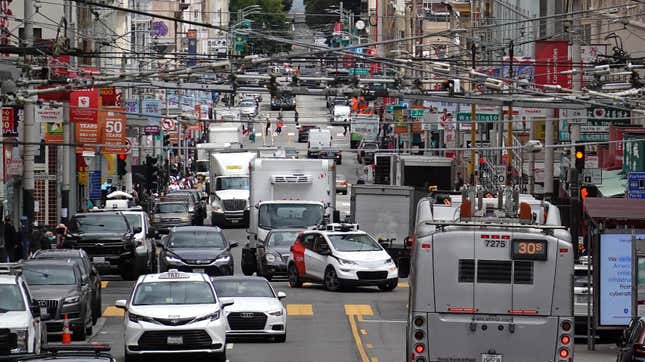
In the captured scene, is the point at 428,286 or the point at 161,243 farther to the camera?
the point at 161,243

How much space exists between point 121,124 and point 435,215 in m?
34.4

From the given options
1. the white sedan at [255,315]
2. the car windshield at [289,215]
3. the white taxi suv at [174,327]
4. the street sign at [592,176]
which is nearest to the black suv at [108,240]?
the car windshield at [289,215]

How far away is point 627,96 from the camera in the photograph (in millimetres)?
32312

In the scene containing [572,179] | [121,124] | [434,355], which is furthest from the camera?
[121,124]

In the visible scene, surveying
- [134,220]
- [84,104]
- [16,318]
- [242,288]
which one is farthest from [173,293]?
[84,104]

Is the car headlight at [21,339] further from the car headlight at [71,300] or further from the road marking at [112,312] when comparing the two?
the road marking at [112,312]

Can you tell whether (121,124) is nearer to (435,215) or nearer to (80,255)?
(80,255)

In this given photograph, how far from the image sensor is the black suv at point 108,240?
42500 millimetres

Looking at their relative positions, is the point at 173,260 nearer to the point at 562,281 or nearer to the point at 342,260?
the point at 342,260

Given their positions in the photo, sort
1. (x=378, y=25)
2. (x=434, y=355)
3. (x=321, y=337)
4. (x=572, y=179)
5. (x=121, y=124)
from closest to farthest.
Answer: (x=434, y=355) < (x=321, y=337) < (x=572, y=179) < (x=121, y=124) < (x=378, y=25)

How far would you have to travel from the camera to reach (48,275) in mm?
30719

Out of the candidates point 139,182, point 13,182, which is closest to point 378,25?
point 139,182

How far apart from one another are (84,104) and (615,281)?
93.1ft

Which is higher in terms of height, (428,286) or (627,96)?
(627,96)
